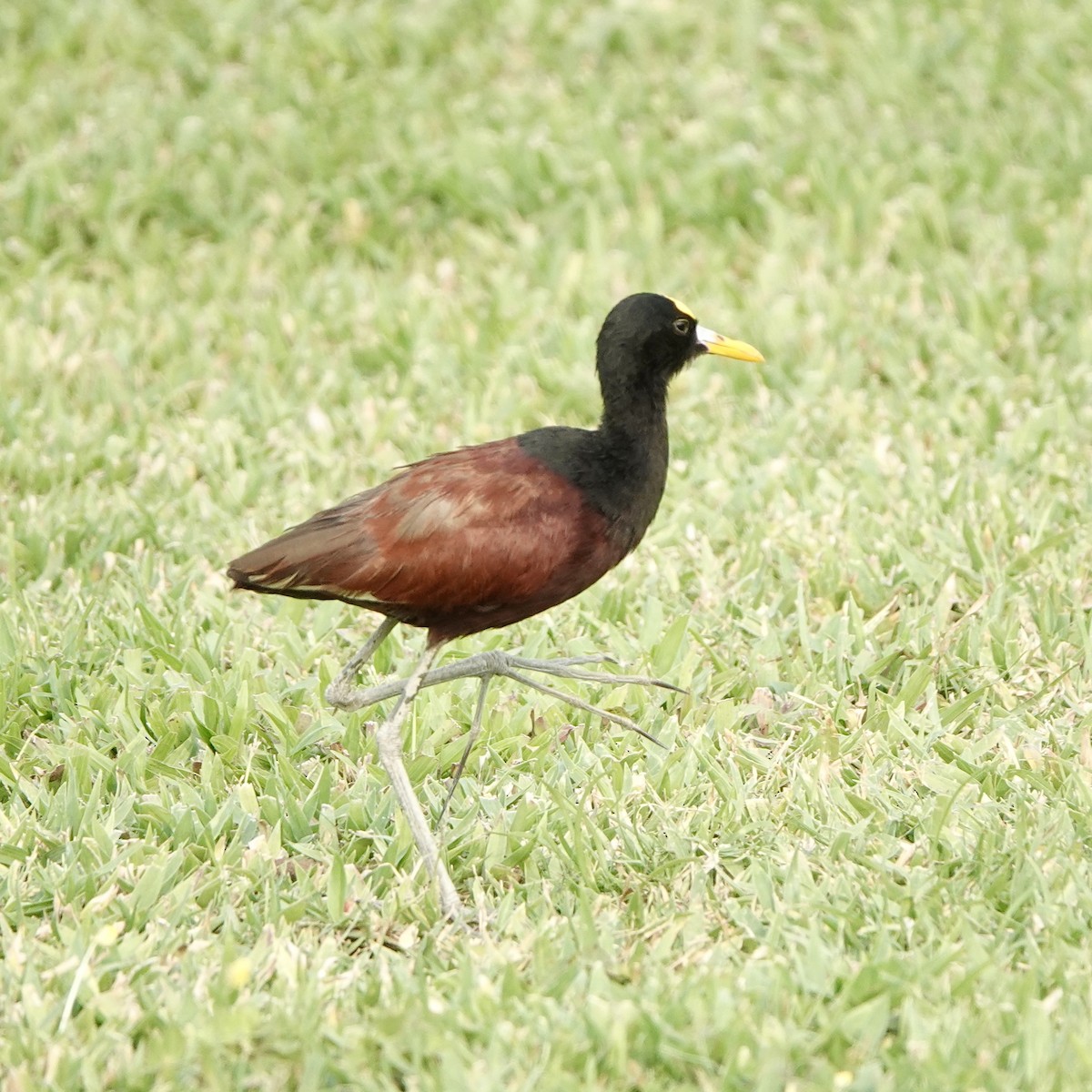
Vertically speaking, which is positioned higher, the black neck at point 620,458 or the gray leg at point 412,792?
the black neck at point 620,458

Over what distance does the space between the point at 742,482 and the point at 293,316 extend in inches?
99.3

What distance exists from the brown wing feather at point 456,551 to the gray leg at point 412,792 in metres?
0.18

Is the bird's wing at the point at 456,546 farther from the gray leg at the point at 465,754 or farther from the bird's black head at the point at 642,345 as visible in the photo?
the bird's black head at the point at 642,345

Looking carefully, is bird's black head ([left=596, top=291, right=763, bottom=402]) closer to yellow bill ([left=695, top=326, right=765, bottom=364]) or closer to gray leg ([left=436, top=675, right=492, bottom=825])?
yellow bill ([left=695, top=326, right=765, bottom=364])

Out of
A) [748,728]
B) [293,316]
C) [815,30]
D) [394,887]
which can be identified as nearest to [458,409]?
[293,316]

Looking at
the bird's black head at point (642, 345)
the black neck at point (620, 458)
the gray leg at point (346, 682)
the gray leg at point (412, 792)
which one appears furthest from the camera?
the bird's black head at point (642, 345)

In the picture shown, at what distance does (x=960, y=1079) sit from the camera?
362 centimetres

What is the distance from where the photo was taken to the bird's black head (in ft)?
16.7

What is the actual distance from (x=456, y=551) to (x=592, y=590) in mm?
1590

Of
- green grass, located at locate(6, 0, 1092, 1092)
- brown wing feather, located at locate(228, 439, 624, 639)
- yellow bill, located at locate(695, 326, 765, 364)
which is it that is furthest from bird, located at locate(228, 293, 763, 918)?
yellow bill, located at locate(695, 326, 765, 364)

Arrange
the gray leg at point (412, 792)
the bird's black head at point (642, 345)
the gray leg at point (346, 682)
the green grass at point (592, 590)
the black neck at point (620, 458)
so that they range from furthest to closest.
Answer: the bird's black head at point (642, 345) < the gray leg at point (346, 682) < the black neck at point (620, 458) < the gray leg at point (412, 792) < the green grass at point (592, 590)

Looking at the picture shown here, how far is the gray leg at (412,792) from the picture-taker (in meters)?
4.40

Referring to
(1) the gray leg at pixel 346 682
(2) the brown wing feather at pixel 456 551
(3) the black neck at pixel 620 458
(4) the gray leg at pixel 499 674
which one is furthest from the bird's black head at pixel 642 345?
(1) the gray leg at pixel 346 682

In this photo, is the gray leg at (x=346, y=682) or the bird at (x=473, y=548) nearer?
the bird at (x=473, y=548)
